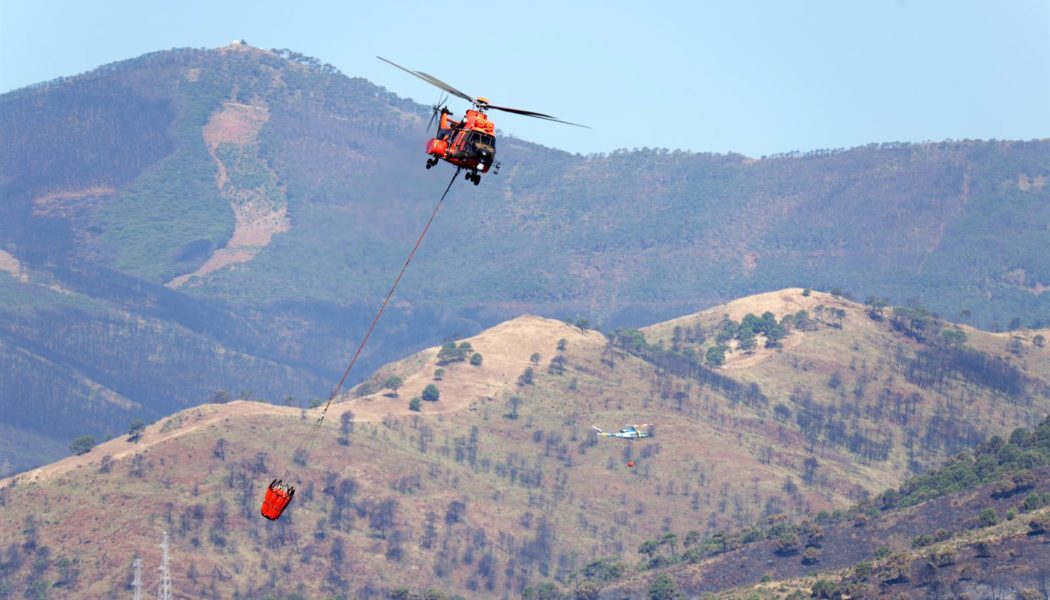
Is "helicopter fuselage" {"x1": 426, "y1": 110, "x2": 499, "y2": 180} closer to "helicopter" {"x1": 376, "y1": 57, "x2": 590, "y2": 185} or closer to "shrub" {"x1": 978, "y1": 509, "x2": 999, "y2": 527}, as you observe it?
"helicopter" {"x1": 376, "y1": 57, "x2": 590, "y2": 185}

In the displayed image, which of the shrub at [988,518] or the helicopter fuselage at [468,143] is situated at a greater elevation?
the helicopter fuselage at [468,143]

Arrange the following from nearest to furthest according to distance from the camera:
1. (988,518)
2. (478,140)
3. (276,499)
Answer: (478,140) < (276,499) < (988,518)

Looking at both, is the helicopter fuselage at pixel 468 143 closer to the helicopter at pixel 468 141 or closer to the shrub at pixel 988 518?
the helicopter at pixel 468 141

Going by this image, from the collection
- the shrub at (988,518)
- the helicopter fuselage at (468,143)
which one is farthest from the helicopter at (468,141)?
the shrub at (988,518)

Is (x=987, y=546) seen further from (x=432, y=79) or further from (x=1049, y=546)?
(x=432, y=79)

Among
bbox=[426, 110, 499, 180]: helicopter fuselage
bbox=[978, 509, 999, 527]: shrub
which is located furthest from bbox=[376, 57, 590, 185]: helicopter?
bbox=[978, 509, 999, 527]: shrub

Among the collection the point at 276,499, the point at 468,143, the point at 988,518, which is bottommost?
the point at 988,518

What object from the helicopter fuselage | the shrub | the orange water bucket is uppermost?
the helicopter fuselage

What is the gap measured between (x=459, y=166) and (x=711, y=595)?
4308 inches

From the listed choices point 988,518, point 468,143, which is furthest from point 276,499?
point 988,518

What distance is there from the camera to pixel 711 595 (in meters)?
195

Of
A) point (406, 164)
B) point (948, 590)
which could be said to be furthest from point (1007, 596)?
point (406, 164)

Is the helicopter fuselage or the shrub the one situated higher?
the helicopter fuselage

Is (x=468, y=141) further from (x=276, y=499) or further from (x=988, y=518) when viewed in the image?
(x=988, y=518)
